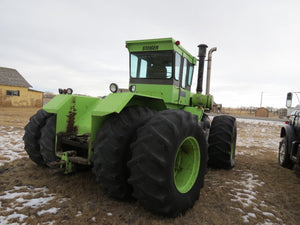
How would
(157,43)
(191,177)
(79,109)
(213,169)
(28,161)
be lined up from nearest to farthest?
(191,177) → (79,109) → (157,43) → (28,161) → (213,169)

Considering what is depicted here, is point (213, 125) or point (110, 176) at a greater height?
point (213, 125)

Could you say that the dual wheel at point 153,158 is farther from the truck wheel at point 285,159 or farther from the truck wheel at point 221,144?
the truck wheel at point 285,159

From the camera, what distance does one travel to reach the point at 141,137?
235 centimetres

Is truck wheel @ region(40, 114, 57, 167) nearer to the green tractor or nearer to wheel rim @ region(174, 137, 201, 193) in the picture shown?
the green tractor

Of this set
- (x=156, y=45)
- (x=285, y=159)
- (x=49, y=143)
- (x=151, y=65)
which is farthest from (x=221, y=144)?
(x=49, y=143)

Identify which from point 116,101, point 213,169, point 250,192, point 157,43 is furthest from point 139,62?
point 250,192

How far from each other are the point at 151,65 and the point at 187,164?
2351mm

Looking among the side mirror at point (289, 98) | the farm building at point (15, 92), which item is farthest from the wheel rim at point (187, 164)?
the farm building at point (15, 92)

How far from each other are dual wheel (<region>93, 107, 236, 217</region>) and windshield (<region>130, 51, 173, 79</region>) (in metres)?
1.69

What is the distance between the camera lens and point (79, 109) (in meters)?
3.54

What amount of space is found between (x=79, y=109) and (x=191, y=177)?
84.4 inches

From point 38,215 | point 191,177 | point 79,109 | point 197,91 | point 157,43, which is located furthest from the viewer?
point 197,91

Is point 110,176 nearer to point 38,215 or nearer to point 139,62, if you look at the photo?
point 38,215

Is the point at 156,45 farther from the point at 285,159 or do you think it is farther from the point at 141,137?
the point at 285,159
